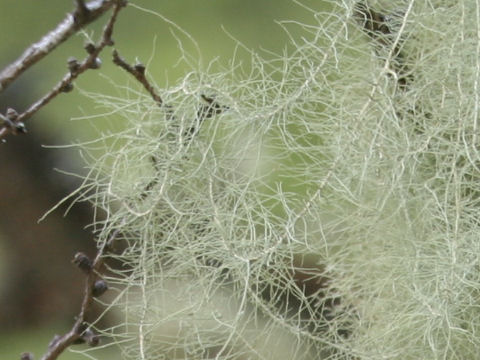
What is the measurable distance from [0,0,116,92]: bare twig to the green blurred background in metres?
0.60

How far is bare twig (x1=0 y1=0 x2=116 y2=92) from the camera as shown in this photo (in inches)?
20.9

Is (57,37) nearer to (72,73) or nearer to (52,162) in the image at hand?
(72,73)

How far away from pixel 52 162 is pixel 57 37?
64 centimetres

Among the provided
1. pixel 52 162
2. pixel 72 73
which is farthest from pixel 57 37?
pixel 52 162

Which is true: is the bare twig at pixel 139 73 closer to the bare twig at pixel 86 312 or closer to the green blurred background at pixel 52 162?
the bare twig at pixel 86 312

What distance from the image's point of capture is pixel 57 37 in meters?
0.55

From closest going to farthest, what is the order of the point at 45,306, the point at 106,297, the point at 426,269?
the point at 426,269 → the point at 106,297 → the point at 45,306

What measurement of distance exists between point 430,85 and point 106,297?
1.91ft

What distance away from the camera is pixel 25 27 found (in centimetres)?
121

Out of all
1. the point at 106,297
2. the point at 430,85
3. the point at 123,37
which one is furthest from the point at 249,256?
the point at 123,37

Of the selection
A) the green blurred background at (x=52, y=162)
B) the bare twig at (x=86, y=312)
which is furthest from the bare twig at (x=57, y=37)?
the green blurred background at (x=52, y=162)

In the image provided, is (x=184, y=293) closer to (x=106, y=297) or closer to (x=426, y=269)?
(x=426, y=269)

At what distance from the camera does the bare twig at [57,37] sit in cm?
53

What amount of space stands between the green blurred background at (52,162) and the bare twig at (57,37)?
60cm
